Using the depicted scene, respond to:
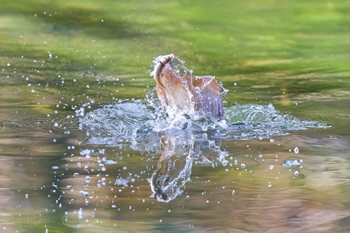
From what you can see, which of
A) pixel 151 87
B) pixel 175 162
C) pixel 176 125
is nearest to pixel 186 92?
pixel 176 125

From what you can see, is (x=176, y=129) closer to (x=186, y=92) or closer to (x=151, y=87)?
(x=186, y=92)

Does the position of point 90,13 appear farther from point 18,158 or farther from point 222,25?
point 18,158

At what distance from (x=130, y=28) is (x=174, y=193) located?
14.0 ft

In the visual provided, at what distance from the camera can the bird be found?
4.82 m

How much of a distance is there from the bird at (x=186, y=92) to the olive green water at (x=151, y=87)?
322 millimetres

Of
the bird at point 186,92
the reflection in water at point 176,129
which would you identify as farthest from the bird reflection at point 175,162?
the bird at point 186,92

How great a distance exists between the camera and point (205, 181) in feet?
13.0

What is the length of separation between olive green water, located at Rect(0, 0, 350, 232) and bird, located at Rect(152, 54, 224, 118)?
0.32 metres

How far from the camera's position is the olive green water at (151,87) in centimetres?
359

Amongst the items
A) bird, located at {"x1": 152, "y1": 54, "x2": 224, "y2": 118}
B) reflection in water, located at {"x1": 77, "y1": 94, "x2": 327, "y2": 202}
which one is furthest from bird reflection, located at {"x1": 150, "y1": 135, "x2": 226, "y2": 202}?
bird, located at {"x1": 152, "y1": 54, "x2": 224, "y2": 118}

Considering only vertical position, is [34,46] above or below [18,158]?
above

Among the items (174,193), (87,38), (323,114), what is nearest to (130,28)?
(87,38)

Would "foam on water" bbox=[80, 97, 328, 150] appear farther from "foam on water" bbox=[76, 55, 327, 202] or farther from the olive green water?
the olive green water

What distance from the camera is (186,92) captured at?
192 inches
